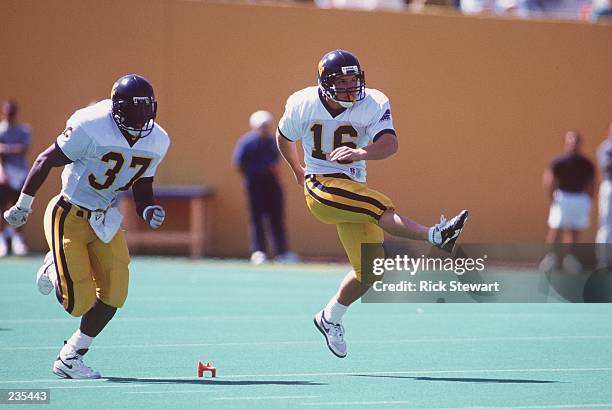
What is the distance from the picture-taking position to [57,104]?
1803 cm

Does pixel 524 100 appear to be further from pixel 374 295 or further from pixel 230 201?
pixel 374 295

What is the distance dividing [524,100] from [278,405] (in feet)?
43.5

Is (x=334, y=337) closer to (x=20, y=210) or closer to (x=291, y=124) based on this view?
(x=291, y=124)

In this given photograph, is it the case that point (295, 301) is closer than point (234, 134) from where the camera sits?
Yes

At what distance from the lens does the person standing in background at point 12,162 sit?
16609 millimetres

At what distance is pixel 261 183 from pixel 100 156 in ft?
30.2

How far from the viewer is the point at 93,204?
25.9ft

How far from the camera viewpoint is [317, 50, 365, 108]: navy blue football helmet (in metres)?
8.32

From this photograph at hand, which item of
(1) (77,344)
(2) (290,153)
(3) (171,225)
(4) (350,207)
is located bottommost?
(3) (171,225)

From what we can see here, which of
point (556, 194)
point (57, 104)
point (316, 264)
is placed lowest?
point (316, 264)

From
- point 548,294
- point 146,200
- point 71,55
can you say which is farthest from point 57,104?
point 146,200

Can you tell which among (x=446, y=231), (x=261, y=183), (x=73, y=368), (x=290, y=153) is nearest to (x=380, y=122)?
(x=290, y=153)

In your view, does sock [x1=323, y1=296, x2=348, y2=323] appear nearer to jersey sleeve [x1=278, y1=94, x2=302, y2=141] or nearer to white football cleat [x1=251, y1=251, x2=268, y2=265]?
jersey sleeve [x1=278, y1=94, x2=302, y2=141]

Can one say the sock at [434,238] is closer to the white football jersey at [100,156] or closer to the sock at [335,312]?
the sock at [335,312]
